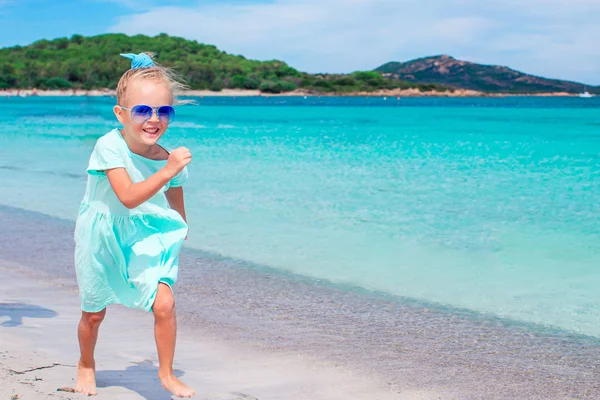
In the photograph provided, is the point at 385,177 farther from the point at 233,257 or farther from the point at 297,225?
the point at 233,257

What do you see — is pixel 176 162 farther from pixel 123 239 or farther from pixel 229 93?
Result: pixel 229 93

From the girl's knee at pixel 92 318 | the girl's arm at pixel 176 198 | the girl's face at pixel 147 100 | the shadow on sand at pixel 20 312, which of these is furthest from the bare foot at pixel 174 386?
the shadow on sand at pixel 20 312

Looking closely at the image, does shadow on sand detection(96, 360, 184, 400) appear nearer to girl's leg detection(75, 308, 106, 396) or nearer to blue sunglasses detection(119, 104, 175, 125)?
girl's leg detection(75, 308, 106, 396)

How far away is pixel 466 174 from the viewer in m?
15.5

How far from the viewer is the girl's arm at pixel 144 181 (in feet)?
8.77

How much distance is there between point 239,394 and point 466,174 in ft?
41.9

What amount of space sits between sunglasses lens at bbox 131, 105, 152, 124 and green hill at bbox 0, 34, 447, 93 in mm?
113079

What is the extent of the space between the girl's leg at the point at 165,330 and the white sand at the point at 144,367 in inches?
13.4

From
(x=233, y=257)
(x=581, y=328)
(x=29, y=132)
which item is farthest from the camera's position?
(x=29, y=132)

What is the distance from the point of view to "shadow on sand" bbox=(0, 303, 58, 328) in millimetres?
4386

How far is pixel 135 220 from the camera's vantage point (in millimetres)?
2932

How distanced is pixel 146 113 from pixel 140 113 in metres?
0.02

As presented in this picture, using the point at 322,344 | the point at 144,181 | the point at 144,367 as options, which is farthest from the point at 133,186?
the point at 322,344

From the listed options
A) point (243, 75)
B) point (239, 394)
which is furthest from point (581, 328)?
point (243, 75)
